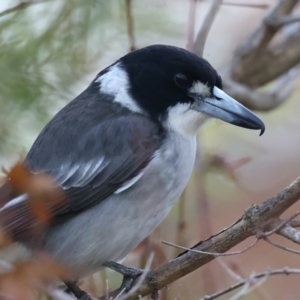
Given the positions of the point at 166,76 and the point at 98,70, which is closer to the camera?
the point at 166,76

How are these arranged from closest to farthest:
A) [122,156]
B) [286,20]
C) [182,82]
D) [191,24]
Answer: [122,156] → [182,82] → [191,24] → [286,20]

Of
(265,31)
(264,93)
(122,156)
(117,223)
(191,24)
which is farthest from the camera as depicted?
(264,93)

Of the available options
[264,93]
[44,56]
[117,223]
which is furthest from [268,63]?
[117,223]

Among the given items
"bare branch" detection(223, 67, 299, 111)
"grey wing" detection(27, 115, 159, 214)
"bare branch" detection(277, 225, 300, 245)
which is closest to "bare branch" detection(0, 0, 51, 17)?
"grey wing" detection(27, 115, 159, 214)

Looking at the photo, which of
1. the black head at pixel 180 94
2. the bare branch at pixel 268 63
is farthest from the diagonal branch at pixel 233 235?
the bare branch at pixel 268 63

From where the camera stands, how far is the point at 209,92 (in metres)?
2.86

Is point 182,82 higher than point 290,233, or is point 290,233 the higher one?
point 182,82

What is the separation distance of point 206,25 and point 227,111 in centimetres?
47

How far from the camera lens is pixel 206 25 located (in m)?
3.13

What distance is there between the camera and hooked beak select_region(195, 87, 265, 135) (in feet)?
9.29

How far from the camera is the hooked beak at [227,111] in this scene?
2.83m

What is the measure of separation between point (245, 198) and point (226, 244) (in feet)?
7.59

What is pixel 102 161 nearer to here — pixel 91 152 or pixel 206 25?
pixel 91 152

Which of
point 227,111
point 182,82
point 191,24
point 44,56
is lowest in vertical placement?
point 227,111
